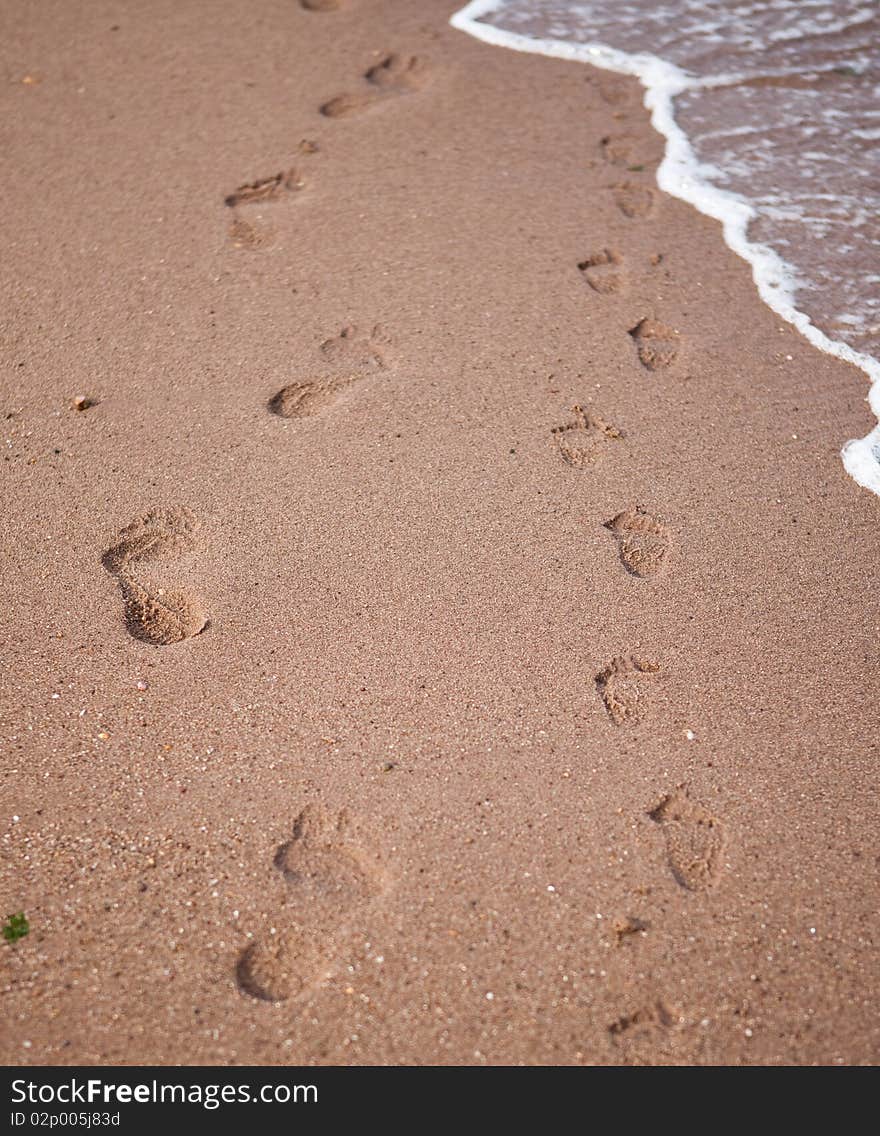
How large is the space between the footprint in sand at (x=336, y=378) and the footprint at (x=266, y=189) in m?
0.84

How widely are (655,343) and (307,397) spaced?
1170 mm

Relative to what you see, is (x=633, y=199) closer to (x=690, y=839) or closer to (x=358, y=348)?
(x=358, y=348)

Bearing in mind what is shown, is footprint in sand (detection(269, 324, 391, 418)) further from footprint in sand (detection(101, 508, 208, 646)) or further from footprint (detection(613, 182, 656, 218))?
footprint (detection(613, 182, 656, 218))

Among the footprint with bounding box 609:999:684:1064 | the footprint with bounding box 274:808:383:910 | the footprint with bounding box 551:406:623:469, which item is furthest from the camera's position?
the footprint with bounding box 551:406:623:469

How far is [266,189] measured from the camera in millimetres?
3926

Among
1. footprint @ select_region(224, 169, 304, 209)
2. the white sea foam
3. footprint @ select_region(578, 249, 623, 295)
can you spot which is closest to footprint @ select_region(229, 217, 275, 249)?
footprint @ select_region(224, 169, 304, 209)

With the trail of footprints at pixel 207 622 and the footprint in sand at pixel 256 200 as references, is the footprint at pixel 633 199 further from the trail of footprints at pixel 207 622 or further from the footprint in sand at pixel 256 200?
the footprint in sand at pixel 256 200

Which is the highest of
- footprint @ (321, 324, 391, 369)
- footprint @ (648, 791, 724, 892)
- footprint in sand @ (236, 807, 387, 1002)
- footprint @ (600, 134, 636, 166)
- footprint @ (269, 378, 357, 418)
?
footprint @ (600, 134, 636, 166)

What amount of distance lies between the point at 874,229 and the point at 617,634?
2372 millimetres

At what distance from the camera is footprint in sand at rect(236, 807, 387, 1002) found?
2057mm

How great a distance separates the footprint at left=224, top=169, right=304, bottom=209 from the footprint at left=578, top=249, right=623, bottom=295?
1.16 m

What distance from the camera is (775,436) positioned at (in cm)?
317

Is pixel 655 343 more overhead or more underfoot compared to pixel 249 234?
more underfoot

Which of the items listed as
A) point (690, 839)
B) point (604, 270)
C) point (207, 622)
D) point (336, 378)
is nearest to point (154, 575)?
point (207, 622)
